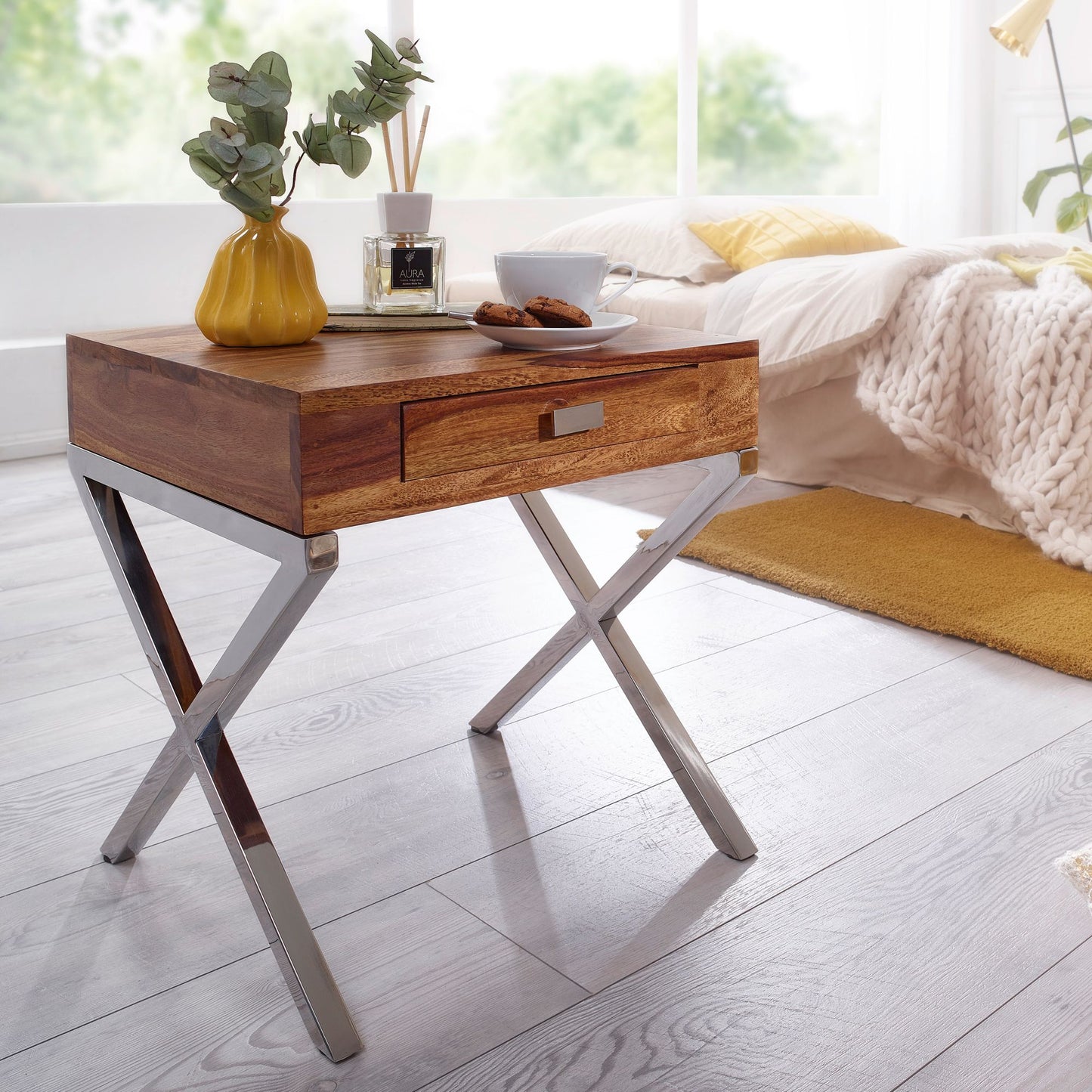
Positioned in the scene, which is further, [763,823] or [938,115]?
[938,115]

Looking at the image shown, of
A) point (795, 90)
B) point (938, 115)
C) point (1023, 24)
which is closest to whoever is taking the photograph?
point (1023, 24)

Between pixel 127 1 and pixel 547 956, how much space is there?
3.29 meters

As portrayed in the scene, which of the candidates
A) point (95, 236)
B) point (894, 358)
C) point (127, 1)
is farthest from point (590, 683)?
point (127, 1)

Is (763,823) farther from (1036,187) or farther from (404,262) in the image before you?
(1036,187)

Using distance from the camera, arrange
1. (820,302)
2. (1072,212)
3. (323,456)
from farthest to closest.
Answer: (1072,212) → (820,302) → (323,456)

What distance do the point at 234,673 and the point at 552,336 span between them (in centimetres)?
37

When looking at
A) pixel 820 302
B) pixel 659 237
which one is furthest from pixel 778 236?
pixel 820 302

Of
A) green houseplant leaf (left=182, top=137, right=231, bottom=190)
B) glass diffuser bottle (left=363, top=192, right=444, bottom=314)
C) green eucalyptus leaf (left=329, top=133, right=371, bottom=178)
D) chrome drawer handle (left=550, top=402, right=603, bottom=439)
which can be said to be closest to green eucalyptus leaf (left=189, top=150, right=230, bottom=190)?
green houseplant leaf (left=182, top=137, right=231, bottom=190)

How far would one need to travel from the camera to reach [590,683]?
1.62 metres

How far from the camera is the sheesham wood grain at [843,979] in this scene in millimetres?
890

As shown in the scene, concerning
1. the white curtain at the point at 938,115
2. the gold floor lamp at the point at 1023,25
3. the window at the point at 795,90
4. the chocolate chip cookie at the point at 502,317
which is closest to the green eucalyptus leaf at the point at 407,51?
the chocolate chip cookie at the point at 502,317

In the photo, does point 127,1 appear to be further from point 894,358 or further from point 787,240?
point 894,358

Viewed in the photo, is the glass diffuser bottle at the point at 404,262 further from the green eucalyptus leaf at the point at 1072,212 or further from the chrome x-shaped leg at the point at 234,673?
the green eucalyptus leaf at the point at 1072,212

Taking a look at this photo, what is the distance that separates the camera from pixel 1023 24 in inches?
145
